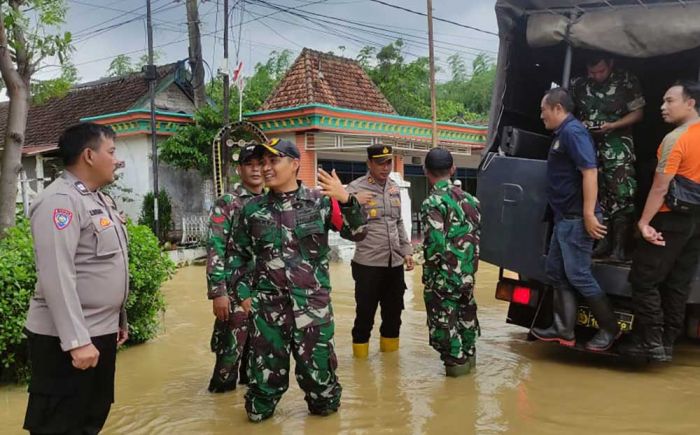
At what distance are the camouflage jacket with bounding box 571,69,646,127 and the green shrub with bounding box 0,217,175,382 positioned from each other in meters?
3.70

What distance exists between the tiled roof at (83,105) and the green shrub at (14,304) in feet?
37.9

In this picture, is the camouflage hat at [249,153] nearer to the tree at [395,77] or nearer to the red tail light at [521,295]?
the red tail light at [521,295]

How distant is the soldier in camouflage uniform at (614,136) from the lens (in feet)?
15.0

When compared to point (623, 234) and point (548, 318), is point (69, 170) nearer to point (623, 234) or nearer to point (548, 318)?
point (548, 318)

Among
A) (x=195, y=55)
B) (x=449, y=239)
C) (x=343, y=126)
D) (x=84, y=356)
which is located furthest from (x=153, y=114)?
(x=84, y=356)

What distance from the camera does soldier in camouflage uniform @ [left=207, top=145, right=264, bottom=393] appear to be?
12.6 ft

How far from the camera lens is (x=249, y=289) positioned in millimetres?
3566

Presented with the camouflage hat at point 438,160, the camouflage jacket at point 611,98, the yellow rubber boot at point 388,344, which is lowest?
the yellow rubber boot at point 388,344

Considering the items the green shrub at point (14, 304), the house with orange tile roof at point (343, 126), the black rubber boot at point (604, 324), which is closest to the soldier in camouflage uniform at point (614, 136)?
the black rubber boot at point (604, 324)

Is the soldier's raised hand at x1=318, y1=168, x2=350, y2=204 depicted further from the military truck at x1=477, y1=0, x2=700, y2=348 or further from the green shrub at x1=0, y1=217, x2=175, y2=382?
the green shrub at x1=0, y1=217, x2=175, y2=382

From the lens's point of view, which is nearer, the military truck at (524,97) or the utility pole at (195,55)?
the military truck at (524,97)

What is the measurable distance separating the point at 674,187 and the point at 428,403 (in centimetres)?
209

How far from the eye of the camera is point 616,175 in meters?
4.57

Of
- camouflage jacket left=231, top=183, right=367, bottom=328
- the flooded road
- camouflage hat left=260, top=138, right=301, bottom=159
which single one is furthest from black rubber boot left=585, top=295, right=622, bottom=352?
camouflage hat left=260, top=138, right=301, bottom=159
